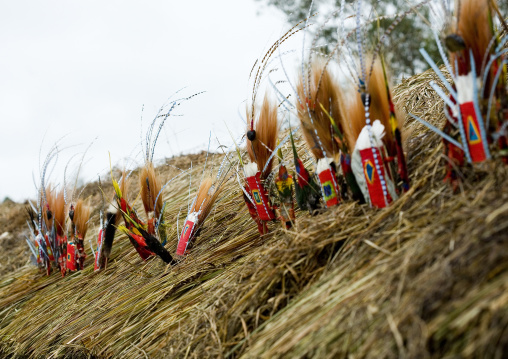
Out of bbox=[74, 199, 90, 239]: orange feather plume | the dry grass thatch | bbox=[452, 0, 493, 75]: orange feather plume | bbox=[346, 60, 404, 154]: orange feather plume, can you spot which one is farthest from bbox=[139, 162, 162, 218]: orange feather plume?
bbox=[452, 0, 493, 75]: orange feather plume

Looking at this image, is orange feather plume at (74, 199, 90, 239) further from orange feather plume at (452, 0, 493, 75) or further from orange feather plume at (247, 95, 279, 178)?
orange feather plume at (452, 0, 493, 75)

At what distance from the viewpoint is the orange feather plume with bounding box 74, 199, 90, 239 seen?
8.59 ft

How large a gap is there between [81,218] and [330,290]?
193cm

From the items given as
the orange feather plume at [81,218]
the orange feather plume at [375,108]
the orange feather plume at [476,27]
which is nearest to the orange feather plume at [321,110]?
the orange feather plume at [375,108]

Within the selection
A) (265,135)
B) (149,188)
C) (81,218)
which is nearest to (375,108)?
(265,135)

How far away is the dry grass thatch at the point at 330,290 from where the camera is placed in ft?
2.60

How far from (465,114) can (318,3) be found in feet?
25.3

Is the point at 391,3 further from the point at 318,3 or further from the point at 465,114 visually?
the point at 465,114

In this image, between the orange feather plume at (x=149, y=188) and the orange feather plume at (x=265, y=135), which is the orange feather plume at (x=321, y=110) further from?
the orange feather plume at (x=149, y=188)

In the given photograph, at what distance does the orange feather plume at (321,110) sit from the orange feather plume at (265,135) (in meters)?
0.22

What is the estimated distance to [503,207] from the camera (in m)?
0.84

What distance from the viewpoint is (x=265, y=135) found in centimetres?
167

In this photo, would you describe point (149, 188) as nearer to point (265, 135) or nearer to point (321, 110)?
point (265, 135)

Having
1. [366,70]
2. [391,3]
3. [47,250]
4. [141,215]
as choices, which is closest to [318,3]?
[391,3]
